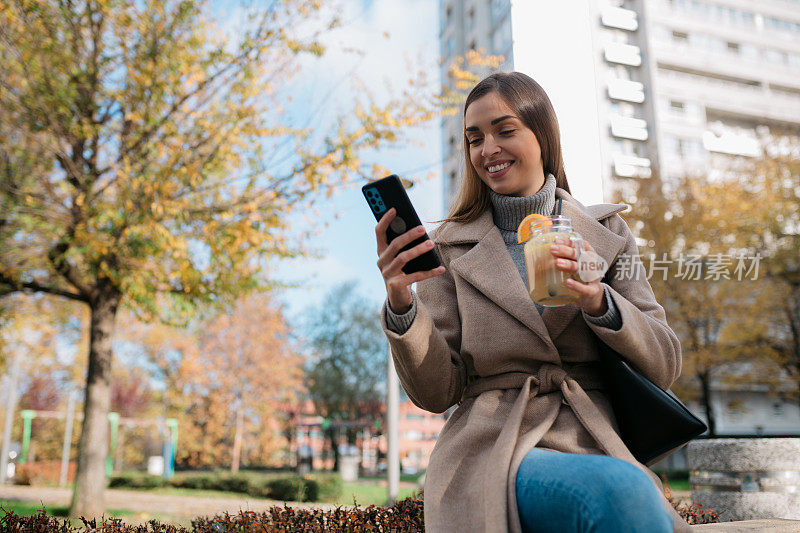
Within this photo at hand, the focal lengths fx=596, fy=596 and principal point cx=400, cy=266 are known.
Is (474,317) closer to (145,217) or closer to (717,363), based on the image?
(145,217)

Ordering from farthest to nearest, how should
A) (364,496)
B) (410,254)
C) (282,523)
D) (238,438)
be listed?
(238,438), (364,496), (282,523), (410,254)

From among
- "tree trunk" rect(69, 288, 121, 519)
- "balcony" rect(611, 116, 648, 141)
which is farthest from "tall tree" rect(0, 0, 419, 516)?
"balcony" rect(611, 116, 648, 141)

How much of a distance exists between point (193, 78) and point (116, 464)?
24.7 metres

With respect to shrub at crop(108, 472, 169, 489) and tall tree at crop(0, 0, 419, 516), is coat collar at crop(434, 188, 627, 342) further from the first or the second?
shrub at crop(108, 472, 169, 489)

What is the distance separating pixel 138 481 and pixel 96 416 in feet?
27.7

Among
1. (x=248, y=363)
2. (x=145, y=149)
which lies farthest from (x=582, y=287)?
(x=248, y=363)

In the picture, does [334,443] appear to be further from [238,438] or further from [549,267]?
[549,267]

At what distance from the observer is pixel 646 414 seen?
1.70 metres

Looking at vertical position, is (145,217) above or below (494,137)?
above

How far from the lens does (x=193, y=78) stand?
718 centimetres

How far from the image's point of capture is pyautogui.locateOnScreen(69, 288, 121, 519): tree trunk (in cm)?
742

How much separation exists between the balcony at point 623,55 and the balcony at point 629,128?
3.66m

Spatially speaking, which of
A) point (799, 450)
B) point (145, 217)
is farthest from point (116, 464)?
point (799, 450)

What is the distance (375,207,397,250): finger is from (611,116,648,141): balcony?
114ft
